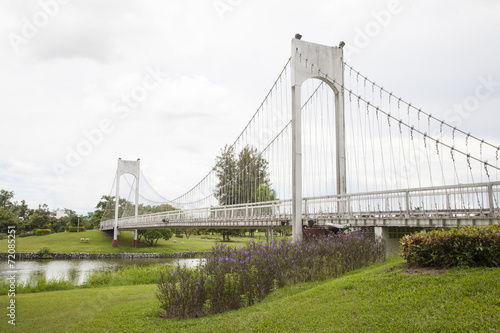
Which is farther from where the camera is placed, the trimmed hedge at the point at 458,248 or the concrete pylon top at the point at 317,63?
the concrete pylon top at the point at 317,63

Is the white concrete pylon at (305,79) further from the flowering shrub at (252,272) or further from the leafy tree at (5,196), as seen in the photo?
the leafy tree at (5,196)

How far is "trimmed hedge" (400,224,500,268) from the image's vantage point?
6.04 metres

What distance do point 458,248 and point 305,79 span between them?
9.34 m

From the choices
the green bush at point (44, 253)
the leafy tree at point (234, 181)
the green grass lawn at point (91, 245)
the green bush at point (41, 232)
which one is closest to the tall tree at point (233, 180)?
the leafy tree at point (234, 181)

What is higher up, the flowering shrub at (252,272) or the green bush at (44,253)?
the flowering shrub at (252,272)

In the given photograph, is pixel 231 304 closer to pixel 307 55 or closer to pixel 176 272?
pixel 176 272

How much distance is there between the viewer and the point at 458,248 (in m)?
6.29

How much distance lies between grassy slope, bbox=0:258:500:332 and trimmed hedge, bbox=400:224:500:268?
0.35 metres

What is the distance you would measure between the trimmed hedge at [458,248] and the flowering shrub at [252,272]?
2.46 m

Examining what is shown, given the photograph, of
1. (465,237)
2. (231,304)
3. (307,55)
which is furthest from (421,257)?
(307,55)

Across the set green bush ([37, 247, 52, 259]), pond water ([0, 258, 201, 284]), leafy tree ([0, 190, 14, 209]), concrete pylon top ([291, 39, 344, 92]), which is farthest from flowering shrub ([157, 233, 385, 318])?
leafy tree ([0, 190, 14, 209])

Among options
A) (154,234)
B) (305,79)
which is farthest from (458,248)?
(154,234)

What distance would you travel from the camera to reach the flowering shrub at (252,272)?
6.78 metres

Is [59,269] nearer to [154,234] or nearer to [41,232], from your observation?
[154,234]
